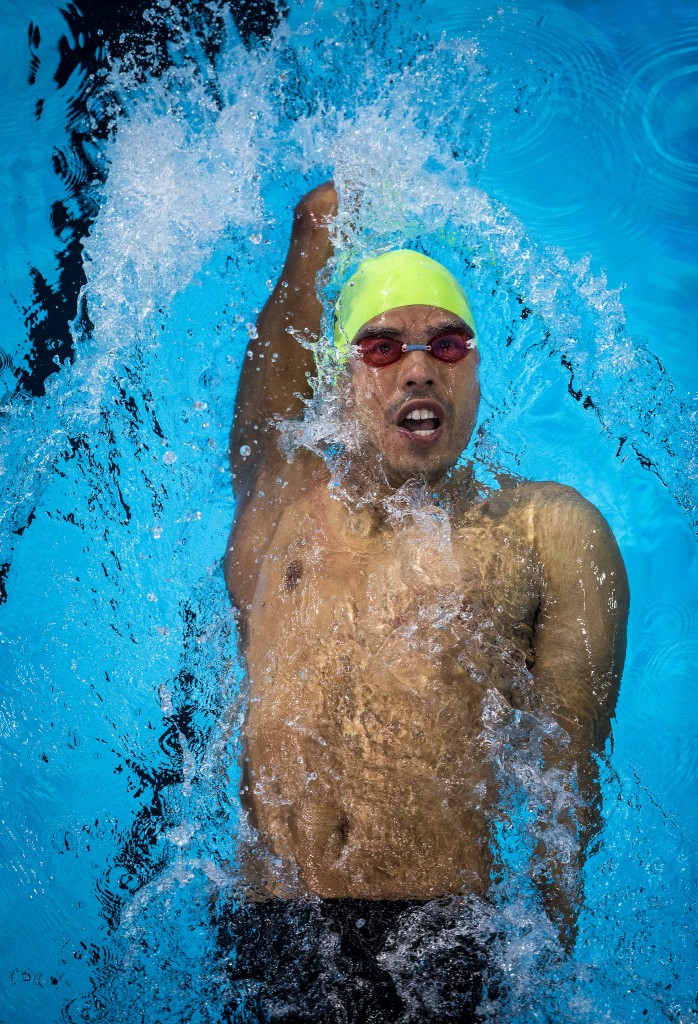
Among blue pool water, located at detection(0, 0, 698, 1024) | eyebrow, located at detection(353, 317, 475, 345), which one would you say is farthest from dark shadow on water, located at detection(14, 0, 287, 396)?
eyebrow, located at detection(353, 317, 475, 345)

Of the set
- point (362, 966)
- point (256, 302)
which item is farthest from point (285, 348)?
point (362, 966)

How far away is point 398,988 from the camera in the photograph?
2.06 metres

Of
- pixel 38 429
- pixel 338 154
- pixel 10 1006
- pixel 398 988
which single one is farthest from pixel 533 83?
pixel 10 1006

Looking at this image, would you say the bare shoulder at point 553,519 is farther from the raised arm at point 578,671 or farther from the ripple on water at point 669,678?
the ripple on water at point 669,678

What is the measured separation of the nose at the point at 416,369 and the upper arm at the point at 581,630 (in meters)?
0.61

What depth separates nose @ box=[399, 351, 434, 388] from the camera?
8.05 feet

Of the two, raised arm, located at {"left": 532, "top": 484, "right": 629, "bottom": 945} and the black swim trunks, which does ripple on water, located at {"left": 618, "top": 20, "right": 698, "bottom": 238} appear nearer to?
raised arm, located at {"left": 532, "top": 484, "right": 629, "bottom": 945}

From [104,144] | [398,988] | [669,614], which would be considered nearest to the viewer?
[398,988]

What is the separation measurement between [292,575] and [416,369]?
0.77 m

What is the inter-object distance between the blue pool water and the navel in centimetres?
44

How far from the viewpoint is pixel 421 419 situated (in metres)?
2.50

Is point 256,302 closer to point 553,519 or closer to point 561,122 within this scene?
point 561,122

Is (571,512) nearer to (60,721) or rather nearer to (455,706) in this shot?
(455,706)

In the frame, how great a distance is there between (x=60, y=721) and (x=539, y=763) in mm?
1835
